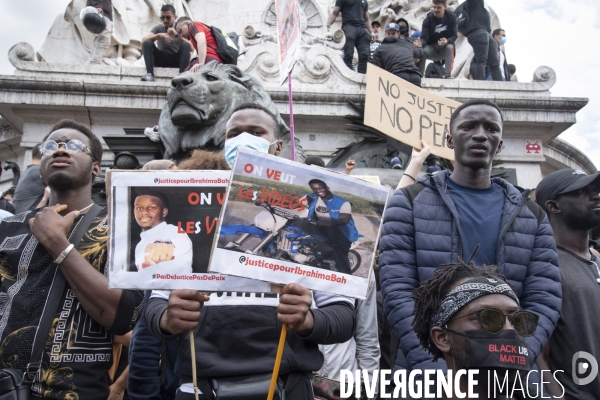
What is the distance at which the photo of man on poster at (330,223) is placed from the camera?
7.47ft

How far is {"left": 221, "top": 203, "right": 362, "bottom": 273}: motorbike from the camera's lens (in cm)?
220

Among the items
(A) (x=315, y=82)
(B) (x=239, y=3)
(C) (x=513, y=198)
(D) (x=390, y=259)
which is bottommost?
(D) (x=390, y=259)

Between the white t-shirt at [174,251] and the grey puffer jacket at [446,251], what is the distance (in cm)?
107

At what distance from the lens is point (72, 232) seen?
115 inches

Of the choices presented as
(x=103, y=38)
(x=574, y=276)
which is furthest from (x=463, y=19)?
(x=574, y=276)

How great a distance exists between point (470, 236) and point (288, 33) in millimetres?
3161

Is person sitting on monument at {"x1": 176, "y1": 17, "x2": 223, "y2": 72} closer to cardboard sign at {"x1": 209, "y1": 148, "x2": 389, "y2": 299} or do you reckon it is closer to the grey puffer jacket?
the grey puffer jacket

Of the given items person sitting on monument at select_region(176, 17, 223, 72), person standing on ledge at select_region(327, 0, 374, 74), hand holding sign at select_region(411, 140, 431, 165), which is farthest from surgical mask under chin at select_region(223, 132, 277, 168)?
person standing on ledge at select_region(327, 0, 374, 74)

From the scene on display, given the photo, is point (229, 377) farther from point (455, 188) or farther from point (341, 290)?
point (455, 188)

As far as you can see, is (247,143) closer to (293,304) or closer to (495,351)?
(293,304)

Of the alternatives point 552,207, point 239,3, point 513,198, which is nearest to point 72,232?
point 513,198

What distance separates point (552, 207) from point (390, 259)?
1.39 metres

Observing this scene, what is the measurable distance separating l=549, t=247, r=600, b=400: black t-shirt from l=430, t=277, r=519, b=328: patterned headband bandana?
0.93 m

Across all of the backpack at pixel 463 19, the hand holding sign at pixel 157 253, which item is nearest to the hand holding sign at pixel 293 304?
the hand holding sign at pixel 157 253
